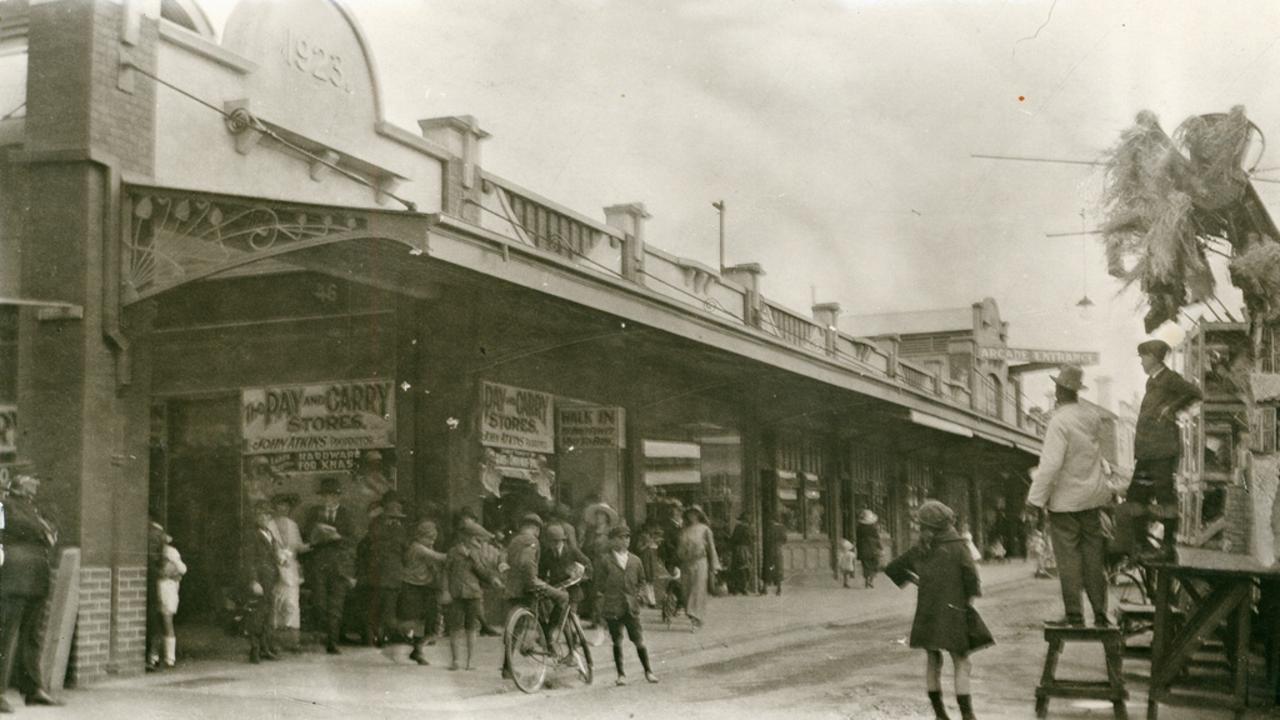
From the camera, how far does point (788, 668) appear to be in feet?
39.4

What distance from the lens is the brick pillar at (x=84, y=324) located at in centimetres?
1062

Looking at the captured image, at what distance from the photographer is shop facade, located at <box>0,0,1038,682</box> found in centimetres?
1073

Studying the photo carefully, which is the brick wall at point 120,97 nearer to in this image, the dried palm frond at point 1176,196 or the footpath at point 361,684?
the footpath at point 361,684

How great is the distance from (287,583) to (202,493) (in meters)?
3.84

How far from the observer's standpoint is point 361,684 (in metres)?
10.9

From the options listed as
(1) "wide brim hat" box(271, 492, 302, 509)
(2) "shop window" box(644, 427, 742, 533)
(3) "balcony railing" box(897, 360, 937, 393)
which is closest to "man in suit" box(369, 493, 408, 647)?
(1) "wide brim hat" box(271, 492, 302, 509)

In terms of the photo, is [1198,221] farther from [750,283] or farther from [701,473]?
[750,283]

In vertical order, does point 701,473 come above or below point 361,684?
above

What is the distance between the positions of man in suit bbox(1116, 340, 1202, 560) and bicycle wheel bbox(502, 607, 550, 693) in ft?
16.1

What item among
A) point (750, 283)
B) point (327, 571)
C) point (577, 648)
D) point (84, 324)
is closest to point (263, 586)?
point (327, 571)

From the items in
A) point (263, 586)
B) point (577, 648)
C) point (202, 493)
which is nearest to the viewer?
point (577, 648)

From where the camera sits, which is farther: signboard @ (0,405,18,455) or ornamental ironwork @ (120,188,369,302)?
signboard @ (0,405,18,455)

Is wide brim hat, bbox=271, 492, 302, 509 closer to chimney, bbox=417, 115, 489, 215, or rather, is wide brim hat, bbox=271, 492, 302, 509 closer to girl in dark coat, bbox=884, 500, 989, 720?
chimney, bbox=417, 115, 489, 215

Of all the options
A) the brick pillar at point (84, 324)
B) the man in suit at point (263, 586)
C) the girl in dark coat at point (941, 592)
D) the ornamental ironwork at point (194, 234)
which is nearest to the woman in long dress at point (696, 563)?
the man in suit at point (263, 586)
